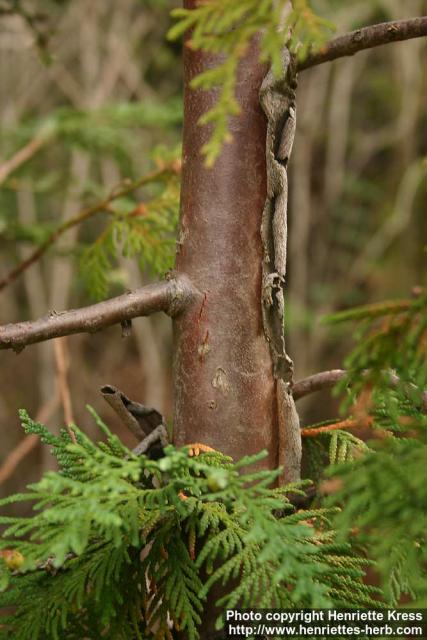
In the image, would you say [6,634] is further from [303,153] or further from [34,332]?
[303,153]

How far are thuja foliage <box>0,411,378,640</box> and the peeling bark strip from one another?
0.12m

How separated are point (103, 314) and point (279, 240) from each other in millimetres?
307

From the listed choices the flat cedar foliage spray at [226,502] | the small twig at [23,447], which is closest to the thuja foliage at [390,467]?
the flat cedar foliage spray at [226,502]

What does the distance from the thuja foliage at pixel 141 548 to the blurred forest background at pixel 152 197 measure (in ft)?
9.24

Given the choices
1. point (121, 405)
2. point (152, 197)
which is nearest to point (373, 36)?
point (121, 405)

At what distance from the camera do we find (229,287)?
945 millimetres

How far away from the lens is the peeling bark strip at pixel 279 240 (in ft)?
2.95

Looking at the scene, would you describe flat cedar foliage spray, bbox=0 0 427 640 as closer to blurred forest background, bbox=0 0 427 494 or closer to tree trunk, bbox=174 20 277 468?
tree trunk, bbox=174 20 277 468

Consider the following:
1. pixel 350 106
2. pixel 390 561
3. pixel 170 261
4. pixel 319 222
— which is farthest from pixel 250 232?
pixel 350 106

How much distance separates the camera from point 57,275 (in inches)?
167

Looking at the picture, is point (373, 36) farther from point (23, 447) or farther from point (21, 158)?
point (21, 158)

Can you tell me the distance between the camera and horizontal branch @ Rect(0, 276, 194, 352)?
82 cm

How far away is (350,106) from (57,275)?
3.79 meters

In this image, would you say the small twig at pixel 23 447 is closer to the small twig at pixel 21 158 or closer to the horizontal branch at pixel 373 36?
the small twig at pixel 21 158
